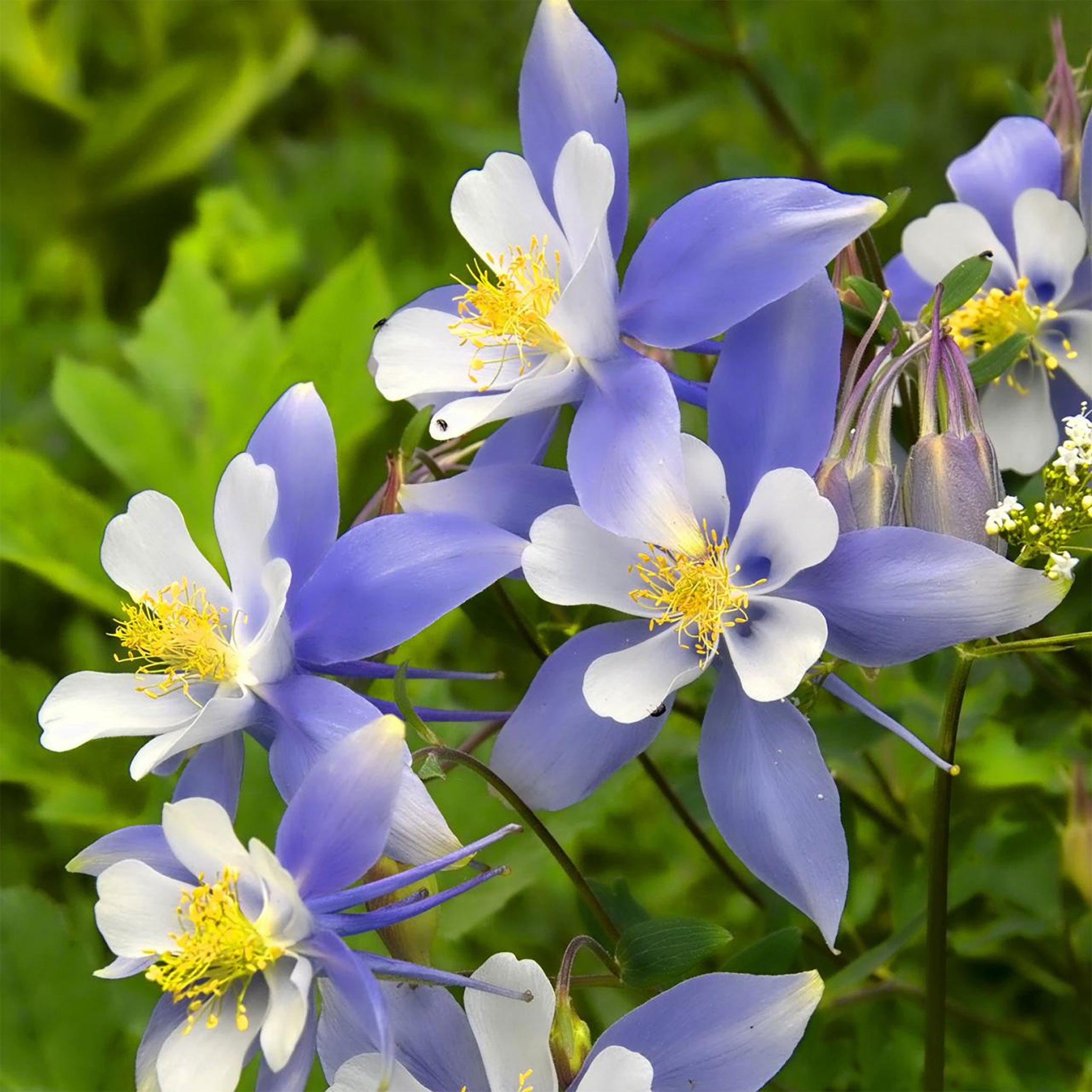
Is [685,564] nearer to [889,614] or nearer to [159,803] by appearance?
[889,614]

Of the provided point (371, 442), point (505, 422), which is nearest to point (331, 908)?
point (505, 422)

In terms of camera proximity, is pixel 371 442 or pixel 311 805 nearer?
pixel 311 805

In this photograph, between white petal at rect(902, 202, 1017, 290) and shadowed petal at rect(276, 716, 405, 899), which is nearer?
shadowed petal at rect(276, 716, 405, 899)

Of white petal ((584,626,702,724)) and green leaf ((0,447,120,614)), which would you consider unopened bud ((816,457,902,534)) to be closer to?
white petal ((584,626,702,724))

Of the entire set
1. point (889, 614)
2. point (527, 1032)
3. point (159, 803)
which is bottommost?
point (159, 803)

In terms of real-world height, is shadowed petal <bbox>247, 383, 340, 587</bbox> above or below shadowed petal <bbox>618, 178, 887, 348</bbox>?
below

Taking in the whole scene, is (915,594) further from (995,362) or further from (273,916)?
(273,916)

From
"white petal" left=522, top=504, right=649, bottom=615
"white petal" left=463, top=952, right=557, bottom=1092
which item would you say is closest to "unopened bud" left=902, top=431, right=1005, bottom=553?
"white petal" left=522, top=504, right=649, bottom=615
